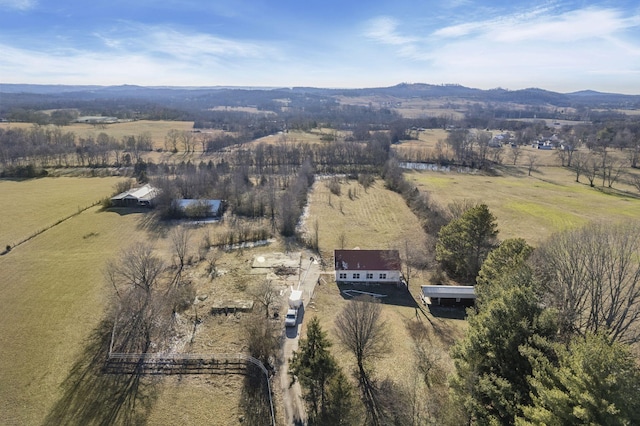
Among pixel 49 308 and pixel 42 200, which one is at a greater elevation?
pixel 42 200

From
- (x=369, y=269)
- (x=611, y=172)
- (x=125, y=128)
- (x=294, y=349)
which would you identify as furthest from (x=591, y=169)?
(x=125, y=128)

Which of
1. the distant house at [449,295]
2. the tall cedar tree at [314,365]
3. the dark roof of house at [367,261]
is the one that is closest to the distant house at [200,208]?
the dark roof of house at [367,261]

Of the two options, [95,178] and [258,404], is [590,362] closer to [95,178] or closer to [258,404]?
[258,404]

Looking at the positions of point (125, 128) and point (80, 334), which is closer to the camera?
point (80, 334)

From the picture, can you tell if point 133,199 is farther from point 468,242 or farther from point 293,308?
point 468,242

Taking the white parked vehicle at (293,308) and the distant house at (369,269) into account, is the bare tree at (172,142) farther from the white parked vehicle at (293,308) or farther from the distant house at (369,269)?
the white parked vehicle at (293,308)

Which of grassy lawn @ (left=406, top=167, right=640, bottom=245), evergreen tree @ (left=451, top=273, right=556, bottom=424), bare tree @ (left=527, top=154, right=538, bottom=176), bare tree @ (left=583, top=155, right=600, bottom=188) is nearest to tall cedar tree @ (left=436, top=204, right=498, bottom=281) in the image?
grassy lawn @ (left=406, top=167, right=640, bottom=245)

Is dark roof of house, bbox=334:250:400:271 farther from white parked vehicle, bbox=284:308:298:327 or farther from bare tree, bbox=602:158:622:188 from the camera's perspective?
bare tree, bbox=602:158:622:188
